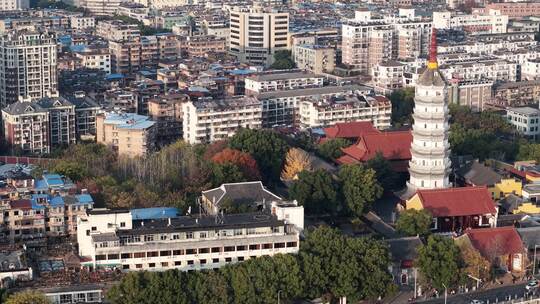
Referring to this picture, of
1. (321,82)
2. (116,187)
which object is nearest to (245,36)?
(321,82)

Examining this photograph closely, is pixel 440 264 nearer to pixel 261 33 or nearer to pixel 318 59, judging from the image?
pixel 318 59

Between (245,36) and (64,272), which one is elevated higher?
(245,36)

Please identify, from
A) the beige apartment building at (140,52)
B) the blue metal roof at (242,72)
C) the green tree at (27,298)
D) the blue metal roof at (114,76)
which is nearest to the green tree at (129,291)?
the green tree at (27,298)

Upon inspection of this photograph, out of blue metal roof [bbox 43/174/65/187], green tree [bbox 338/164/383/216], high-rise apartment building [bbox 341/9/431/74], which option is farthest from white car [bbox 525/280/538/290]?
high-rise apartment building [bbox 341/9/431/74]

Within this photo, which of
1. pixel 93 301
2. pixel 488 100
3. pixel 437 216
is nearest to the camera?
pixel 93 301

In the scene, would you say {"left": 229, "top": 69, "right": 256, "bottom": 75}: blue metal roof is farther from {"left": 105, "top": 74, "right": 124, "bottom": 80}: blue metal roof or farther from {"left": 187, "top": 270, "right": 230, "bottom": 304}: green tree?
{"left": 187, "top": 270, "right": 230, "bottom": 304}: green tree

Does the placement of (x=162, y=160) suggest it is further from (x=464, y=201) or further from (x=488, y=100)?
(x=488, y=100)

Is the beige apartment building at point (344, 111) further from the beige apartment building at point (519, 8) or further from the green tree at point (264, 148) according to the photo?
the beige apartment building at point (519, 8)
